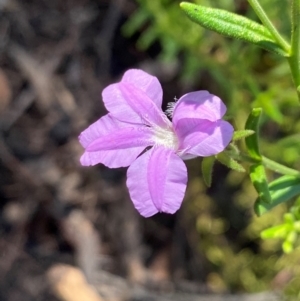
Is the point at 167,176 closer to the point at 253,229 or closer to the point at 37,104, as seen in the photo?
the point at 253,229

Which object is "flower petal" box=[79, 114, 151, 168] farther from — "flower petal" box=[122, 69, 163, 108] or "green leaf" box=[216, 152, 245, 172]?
"green leaf" box=[216, 152, 245, 172]

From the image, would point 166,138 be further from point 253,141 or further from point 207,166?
point 253,141

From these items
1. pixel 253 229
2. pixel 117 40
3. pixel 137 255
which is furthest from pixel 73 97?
pixel 253 229

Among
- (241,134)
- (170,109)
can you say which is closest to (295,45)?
(241,134)

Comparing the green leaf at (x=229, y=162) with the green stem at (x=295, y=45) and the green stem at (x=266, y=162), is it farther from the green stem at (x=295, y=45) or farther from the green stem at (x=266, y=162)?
the green stem at (x=295, y=45)

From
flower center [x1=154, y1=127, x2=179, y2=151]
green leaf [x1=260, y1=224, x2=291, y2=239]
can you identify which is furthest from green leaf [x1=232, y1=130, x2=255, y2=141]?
green leaf [x1=260, y1=224, x2=291, y2=239]

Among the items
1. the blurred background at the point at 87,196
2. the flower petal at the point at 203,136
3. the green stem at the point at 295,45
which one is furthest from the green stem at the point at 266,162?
the blurred background at the point at 87,196
